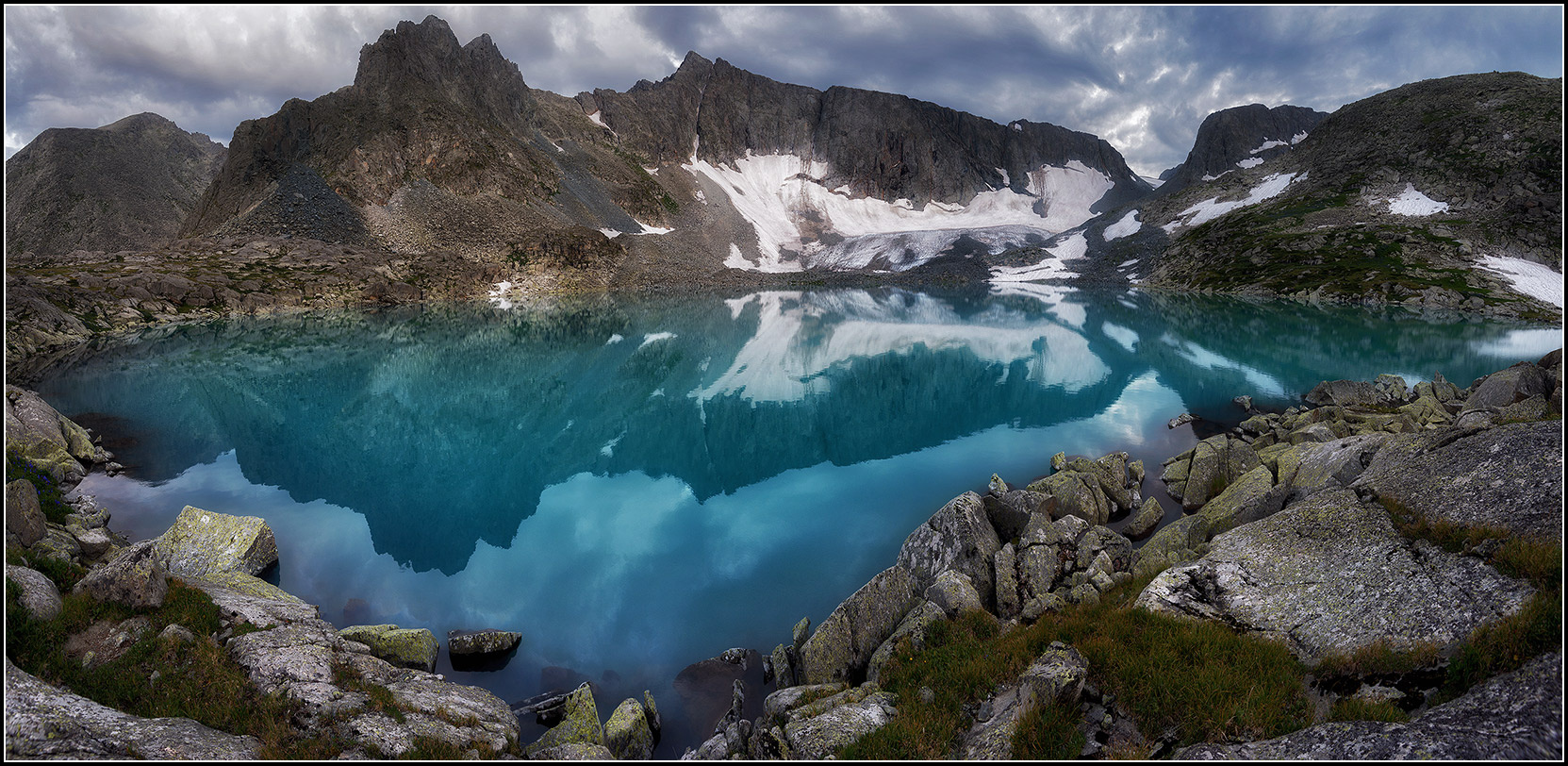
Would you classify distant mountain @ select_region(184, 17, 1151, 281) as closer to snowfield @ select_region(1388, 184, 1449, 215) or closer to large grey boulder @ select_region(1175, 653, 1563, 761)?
snowfield @ select_region(1388, 184, 1449, 215)

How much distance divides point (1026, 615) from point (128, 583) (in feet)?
55.5

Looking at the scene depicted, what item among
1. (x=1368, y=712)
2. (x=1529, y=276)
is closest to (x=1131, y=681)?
(x=1368, y=712)

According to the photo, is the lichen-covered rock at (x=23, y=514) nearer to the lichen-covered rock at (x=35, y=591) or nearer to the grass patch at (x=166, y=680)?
the lichen-covered rock at (x=35, y=591)

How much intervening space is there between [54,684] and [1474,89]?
9225 inches

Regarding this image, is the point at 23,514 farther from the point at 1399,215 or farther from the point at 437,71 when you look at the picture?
the point at 437,71

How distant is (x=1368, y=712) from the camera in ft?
15.7

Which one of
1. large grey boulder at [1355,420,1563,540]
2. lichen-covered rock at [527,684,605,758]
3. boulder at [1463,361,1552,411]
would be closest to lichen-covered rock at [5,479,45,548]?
lichen-covered rock at [527,684,605,758]

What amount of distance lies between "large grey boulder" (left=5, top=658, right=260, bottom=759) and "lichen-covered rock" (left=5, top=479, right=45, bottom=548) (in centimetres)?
697

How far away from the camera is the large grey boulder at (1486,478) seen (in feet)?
22.2

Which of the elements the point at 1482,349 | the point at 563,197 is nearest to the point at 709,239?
the point at 563,197

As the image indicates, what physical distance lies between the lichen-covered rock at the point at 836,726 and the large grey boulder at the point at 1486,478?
850cm

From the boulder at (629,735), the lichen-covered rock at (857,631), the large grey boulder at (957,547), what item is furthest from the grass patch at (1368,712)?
the boulder at (629,735)

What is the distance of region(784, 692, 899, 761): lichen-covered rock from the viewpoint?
641 cm

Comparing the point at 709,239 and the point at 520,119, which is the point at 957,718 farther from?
the point at 520,119
